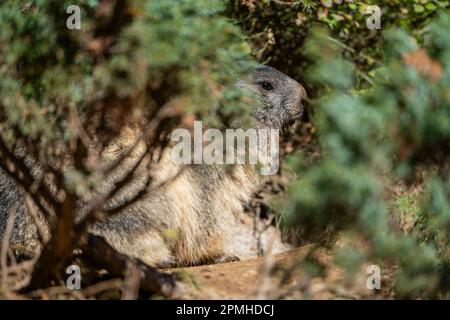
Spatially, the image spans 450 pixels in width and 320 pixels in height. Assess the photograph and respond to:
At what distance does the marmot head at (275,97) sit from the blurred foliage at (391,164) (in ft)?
7.87

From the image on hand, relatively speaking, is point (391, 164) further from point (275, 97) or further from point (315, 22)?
point (315, 22)

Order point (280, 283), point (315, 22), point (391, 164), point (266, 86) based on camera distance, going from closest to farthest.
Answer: point (280, 283) → point (391, 164) → point (266, 86) → point (315, 22)

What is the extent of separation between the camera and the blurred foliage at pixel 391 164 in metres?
4.22

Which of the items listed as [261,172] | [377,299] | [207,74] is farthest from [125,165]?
[377,299]

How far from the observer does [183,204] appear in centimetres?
595

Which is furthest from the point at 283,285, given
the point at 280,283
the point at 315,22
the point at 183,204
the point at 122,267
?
the point at 315,22

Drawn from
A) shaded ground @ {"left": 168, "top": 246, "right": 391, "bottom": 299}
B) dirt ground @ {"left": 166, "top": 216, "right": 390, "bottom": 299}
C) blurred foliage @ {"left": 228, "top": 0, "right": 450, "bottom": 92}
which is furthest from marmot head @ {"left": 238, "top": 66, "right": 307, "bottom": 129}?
shaded ground @ {"left": 168, "top": 246, "right": 391, "bottom": 299}

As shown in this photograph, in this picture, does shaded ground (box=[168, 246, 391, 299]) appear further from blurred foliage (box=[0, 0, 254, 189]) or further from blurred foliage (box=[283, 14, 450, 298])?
blurred foliage (box=[0, 0, 254, 189])

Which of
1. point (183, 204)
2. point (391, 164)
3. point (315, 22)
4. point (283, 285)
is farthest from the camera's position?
point (315, 22)

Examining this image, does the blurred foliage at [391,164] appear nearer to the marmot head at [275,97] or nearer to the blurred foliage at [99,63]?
the blurred foliage at [99,63]

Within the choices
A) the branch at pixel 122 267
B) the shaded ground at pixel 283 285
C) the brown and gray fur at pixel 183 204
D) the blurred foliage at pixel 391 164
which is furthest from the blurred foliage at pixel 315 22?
the branch at pixel 122 267

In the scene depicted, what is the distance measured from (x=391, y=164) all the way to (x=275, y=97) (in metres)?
2.76

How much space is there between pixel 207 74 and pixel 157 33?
1.26 feet

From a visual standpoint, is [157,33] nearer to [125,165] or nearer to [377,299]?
[125,165]
